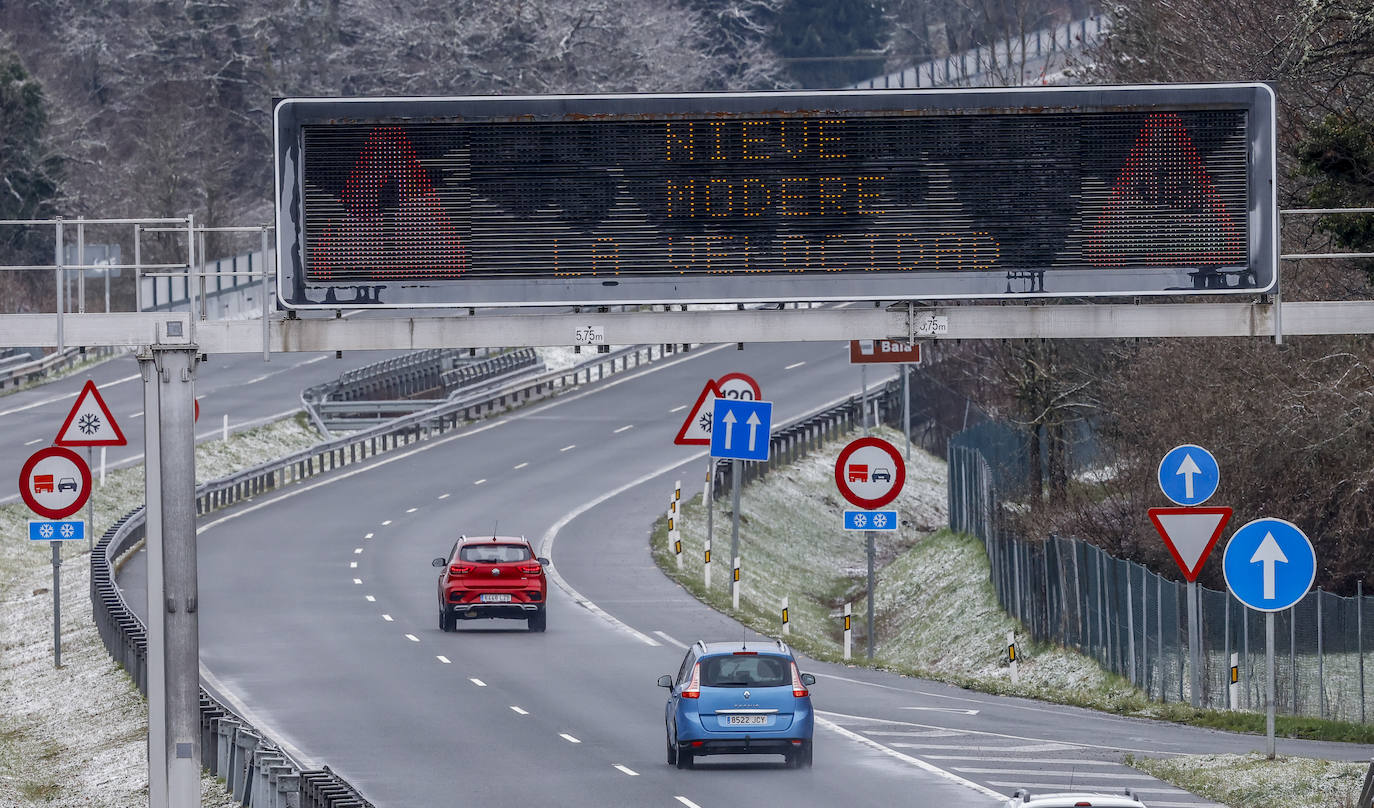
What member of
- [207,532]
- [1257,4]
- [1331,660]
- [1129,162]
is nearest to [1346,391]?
[1331,660]

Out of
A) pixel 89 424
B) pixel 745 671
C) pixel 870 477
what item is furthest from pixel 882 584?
pixel 745 671

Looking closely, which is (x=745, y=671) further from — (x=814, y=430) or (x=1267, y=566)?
(x=814, y=430)

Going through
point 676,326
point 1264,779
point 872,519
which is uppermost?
point 676,326

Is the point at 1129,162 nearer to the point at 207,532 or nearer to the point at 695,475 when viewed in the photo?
the point at 207,532

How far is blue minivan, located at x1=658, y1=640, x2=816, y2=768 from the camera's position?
2166 centimetres

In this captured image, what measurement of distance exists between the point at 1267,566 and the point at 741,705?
5.45 m

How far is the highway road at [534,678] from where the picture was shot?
69.6ft

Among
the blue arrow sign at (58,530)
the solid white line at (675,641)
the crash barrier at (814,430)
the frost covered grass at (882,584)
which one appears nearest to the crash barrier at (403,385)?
the crash barrier at (814,430)

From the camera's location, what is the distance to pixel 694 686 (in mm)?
21609

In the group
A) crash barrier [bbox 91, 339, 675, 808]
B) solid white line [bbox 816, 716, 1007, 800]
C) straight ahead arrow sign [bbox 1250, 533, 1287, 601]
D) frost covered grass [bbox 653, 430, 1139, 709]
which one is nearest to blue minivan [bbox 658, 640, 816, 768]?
solid white line [bbox 816, 716, 1007, 800]

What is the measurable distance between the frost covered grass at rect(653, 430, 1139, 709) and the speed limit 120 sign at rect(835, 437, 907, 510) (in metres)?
2.95

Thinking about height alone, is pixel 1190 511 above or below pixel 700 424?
above

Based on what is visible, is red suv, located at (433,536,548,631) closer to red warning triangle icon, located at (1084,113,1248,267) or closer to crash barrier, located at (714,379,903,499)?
crash barrier, located at (714,379,903,499)

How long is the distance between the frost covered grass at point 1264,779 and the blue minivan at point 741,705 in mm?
3377
